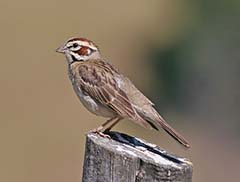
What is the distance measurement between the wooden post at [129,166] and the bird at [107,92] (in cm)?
167

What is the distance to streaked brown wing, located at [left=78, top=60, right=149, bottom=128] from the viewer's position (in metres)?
6.92

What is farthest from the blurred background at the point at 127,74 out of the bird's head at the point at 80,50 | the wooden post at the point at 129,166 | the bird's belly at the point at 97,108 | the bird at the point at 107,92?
the wooden post at the point at 129,166

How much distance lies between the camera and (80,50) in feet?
24.5

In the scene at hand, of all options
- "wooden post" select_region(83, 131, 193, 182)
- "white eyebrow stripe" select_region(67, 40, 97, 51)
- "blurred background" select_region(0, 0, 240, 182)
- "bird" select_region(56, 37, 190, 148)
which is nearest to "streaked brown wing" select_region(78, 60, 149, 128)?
"bird" select_region(56, 37, 190, 148)

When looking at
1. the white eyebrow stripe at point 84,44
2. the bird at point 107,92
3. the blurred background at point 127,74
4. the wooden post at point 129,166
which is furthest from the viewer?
the blurred background at point 127,74

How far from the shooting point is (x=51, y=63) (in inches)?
781

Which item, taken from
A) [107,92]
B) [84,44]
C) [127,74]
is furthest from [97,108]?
[127,74]

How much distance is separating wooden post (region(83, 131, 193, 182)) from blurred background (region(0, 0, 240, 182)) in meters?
7.68

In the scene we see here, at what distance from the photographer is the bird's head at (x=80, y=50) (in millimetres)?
7355

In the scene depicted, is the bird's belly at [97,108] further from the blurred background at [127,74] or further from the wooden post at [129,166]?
the blurred background at [127,74]

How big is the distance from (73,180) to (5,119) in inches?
93.8

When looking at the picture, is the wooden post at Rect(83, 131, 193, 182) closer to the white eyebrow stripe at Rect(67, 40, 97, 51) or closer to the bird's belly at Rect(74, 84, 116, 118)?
the bird's belly at Rect(74, 84, 116, 118)

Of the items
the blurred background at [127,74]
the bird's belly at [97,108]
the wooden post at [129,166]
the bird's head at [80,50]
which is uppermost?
the blurred background at [127,74]

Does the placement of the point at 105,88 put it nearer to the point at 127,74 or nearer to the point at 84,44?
the point at 84,44
